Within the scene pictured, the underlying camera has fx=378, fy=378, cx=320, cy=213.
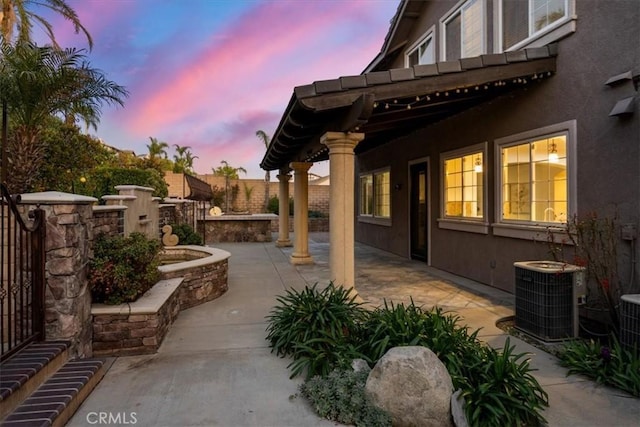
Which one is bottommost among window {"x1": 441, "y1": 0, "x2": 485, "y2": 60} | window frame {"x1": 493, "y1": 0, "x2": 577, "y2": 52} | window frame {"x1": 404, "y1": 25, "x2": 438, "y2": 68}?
window frame {"x1": 493, "y1": 0, "x2": 577, "y2": 52}

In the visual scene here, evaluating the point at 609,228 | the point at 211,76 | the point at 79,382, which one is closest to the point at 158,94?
the point at 211,76

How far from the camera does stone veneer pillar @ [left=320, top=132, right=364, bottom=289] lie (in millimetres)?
5246

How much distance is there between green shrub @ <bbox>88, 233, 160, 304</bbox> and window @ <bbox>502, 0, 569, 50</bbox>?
6.36 metres

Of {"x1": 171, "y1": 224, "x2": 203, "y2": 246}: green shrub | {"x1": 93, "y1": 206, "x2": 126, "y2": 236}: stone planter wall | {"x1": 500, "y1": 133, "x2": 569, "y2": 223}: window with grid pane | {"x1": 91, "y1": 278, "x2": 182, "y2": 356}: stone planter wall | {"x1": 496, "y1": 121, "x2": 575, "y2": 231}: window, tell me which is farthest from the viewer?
{"x1": 171, "y1": 224, "x2": 203, "y2": 246}: green shrub

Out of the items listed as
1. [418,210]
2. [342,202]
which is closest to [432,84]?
[342,202]

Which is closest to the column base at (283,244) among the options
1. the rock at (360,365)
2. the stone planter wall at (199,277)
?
the stone planter wall at (199,277)

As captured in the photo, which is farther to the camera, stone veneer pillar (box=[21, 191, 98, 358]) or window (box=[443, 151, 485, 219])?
window (box=[443, 151, 485, 219])

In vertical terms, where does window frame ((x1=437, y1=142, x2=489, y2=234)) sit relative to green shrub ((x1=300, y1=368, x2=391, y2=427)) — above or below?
above

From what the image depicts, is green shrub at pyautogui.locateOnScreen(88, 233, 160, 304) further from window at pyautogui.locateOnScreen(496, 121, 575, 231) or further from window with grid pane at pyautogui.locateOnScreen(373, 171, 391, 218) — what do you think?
window with grid pane at pyautogui.locateOnScreen(373, 171, 391, 218)

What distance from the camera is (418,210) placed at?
9547mm

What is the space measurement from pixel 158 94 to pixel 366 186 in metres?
7.79

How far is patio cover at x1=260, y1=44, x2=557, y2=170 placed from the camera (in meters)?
4.46

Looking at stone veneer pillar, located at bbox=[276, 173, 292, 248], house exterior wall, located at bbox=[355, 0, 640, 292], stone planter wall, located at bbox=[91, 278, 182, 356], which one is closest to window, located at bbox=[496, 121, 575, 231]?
house exterior wall, located at bbox=[355, 0, 640, 292]

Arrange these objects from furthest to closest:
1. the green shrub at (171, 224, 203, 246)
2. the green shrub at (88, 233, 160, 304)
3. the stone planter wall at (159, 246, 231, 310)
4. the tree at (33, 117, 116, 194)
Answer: the green shrub at (171, 224, 203, 246) < the tree at (33, 117, 116, 194) < the stone planter wall at (159, 246, 231, 310) < the green shrub at (88, 233, 160, 304)
